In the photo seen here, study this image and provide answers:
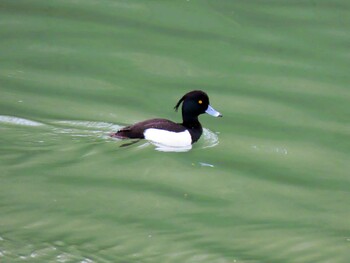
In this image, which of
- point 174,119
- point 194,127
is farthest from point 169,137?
point 174,119

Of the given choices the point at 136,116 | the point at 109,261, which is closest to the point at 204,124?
the point at 136,116

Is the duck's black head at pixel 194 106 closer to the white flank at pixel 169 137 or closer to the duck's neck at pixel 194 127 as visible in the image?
the duck's neck at pixel 194 127

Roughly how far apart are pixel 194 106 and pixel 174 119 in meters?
0.51

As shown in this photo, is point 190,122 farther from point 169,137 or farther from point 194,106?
point 169,137

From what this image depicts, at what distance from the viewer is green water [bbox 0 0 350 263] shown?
7.76 metres

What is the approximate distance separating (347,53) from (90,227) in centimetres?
552

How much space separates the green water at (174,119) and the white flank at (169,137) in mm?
138

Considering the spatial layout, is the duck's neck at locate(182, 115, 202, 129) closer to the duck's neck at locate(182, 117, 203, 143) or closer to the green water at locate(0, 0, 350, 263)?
the duck's neck at locate(182, 117, 203, 143)

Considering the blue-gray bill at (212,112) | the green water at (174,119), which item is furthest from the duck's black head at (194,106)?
the green water at (174,119)

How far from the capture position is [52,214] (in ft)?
26.3

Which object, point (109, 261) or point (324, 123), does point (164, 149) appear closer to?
point (324, 123)

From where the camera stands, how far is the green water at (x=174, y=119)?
25.5 feet

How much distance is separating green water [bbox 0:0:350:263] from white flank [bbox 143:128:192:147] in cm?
14

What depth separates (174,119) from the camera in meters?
10.8
